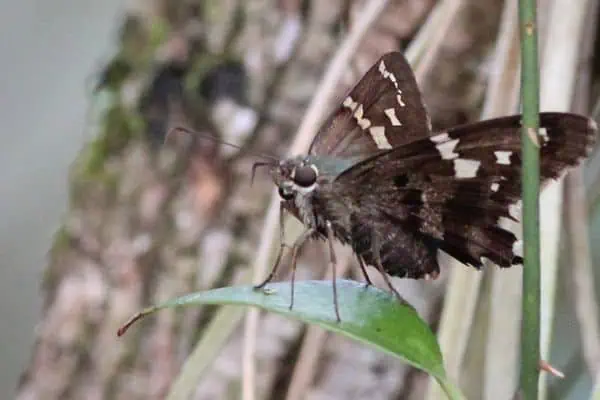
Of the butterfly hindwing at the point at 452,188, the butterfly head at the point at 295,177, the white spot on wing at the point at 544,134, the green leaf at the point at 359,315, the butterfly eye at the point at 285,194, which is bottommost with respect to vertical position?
the green leaf at the point at 359,315

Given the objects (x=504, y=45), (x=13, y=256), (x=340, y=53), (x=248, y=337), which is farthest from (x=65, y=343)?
(x=13, y=256)

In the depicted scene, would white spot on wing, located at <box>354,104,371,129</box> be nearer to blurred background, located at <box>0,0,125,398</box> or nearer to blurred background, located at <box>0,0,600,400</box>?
blurred background, located at <box>0,0,600,400</box>

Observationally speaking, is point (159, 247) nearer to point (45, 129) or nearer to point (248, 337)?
point (248, 337)

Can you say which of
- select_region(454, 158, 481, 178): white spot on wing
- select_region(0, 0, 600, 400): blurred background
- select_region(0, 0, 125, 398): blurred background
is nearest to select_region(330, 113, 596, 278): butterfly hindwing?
select_region(454, 158, 481, 178): white spot on wing

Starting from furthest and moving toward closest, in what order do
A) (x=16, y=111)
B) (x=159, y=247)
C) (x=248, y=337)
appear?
(x=16, y=111), (x=159, y=247), (x=248, y=337)

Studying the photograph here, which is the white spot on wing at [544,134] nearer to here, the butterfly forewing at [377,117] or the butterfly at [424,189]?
the butterfly at [424,189]

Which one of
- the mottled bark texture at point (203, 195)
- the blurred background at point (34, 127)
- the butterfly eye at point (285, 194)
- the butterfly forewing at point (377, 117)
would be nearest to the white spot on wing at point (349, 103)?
the butterfly forewing at point (377, 117)
